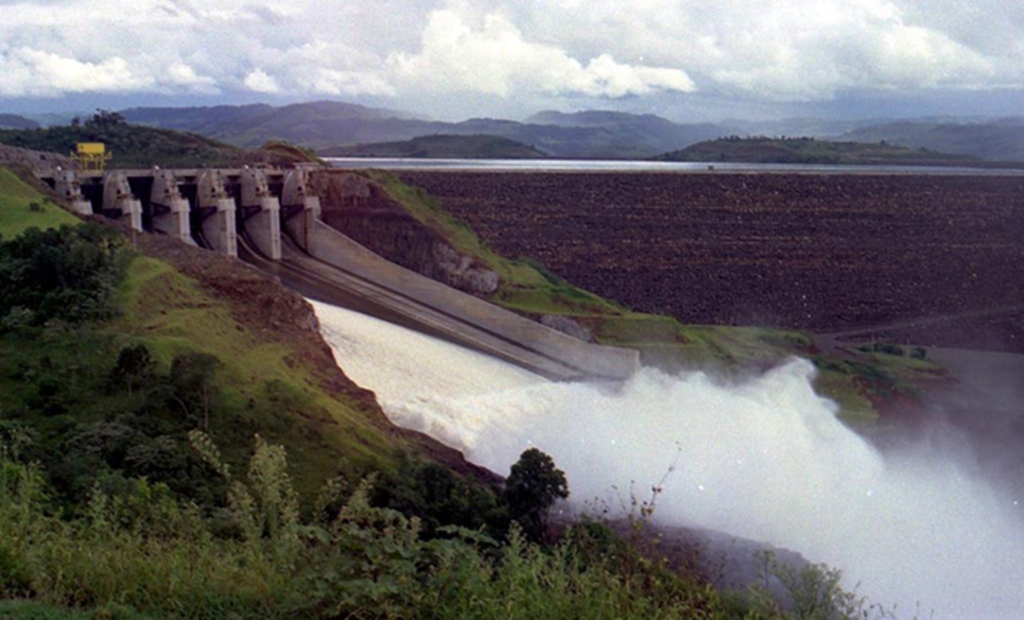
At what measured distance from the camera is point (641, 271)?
38250 mm

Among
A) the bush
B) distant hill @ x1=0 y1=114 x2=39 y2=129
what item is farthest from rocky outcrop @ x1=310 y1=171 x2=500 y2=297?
distant hill @ x1=0 y1=114 x2=39 y2=129

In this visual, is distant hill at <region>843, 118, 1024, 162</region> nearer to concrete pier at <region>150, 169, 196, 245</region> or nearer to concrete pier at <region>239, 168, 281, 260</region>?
concrete pier at <region>239, 168, 281, 260</region>

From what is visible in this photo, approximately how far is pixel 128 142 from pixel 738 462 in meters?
31.2

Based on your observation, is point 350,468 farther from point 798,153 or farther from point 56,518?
point 798,153

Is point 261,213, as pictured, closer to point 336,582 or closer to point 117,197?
point 117,197

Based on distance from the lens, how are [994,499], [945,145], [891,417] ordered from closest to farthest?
[994,499], [891,417], [945,145]

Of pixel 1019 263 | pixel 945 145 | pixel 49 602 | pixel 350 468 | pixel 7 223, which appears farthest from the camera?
pixel 945 145

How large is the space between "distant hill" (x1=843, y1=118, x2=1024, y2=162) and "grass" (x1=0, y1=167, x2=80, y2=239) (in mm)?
95733

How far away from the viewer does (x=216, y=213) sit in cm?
3078

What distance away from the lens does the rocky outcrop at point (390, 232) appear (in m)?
33.2

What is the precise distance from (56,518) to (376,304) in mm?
23093

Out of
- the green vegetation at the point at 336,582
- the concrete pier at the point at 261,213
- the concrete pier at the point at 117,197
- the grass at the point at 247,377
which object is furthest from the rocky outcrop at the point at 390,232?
the green vegetation at the point at 336,582

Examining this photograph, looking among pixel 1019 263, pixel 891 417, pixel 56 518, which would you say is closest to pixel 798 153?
pixel 1019 263

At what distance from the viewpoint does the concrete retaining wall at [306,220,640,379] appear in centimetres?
2903
